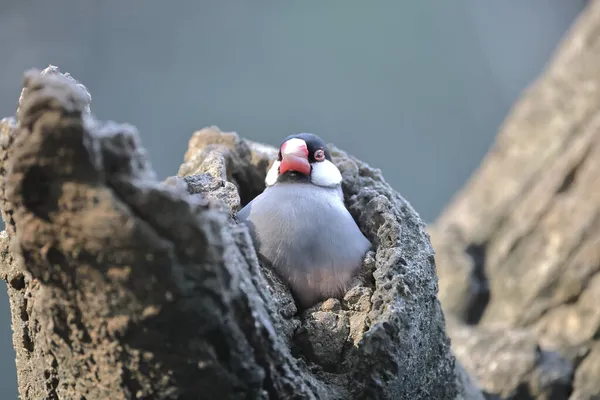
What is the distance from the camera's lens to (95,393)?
1325 millimetres

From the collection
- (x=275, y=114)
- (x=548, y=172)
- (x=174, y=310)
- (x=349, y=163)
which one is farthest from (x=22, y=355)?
(x=275, y=114)

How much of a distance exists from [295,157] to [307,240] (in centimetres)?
41

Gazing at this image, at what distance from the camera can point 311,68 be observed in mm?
5691

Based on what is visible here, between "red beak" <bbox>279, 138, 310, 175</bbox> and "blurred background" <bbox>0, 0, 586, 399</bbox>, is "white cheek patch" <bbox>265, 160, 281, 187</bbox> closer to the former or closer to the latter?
"red beak" <bbox>279, 138, 310, 175</bbox>

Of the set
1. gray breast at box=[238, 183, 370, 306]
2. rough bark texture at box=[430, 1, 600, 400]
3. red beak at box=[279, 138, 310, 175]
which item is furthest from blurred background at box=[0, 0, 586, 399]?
gray breast at box=[238, 183, 370, 306]

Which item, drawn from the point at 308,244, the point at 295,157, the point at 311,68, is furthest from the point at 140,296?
the point at 311,68

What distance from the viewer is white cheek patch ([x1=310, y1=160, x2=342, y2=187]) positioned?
205 cm

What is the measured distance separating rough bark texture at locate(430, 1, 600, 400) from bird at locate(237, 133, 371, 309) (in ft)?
5.38

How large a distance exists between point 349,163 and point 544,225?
1.86 meters

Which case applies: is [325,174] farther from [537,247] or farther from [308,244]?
[537,247]

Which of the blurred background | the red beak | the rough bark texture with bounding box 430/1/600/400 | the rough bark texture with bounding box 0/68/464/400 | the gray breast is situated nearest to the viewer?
the rough bark texture with bounding box 0/68/464/400

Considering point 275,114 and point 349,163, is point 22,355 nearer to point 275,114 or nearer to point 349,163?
point 349,163

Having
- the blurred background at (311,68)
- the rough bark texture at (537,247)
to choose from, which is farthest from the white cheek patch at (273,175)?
the blurred background at (311,68)

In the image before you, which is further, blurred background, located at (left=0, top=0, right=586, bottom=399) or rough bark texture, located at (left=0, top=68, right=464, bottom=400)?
blurred background, located at (left=0, top=0, right=586, bottom=399)
